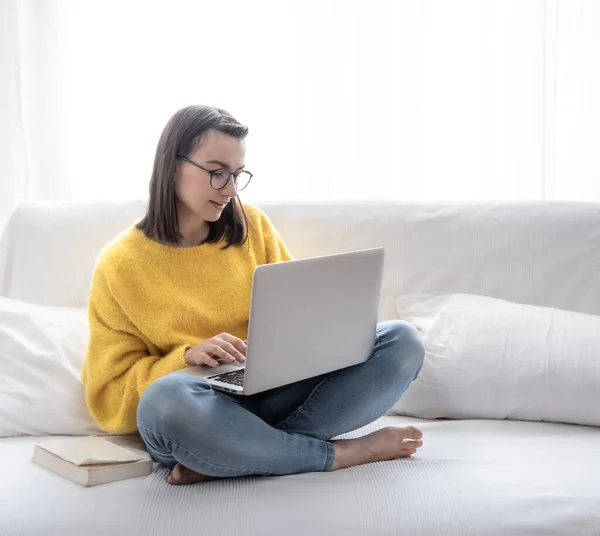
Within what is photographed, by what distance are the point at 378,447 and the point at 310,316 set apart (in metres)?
0.33

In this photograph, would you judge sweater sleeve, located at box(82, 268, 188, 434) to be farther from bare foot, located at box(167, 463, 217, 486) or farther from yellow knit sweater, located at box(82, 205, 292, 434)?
bare foot, located at box(167, 463, 217, 486)

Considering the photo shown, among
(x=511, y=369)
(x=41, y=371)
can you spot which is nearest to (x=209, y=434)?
(x=41, y=371)

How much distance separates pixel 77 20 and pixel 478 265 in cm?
147

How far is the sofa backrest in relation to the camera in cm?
208

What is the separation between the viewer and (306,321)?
1.46 m

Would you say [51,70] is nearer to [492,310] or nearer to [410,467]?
[492,310]

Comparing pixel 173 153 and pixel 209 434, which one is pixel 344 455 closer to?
pixel 209 434

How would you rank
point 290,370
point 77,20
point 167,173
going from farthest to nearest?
point 77,20 < point 167,173 < point 290,370

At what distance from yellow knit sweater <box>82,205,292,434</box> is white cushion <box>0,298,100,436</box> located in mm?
61

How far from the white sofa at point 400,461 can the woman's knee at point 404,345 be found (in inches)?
6.7

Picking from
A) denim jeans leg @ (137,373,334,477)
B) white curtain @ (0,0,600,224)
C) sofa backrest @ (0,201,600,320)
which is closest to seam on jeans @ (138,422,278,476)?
denim jeans leg @ (137,373,334,477)

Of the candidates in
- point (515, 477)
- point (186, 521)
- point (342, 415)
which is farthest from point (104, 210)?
point (515, 477)

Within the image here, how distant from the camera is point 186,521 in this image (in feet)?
4.44

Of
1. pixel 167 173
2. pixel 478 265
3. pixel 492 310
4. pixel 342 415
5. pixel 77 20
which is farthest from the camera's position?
pixel 77 20
